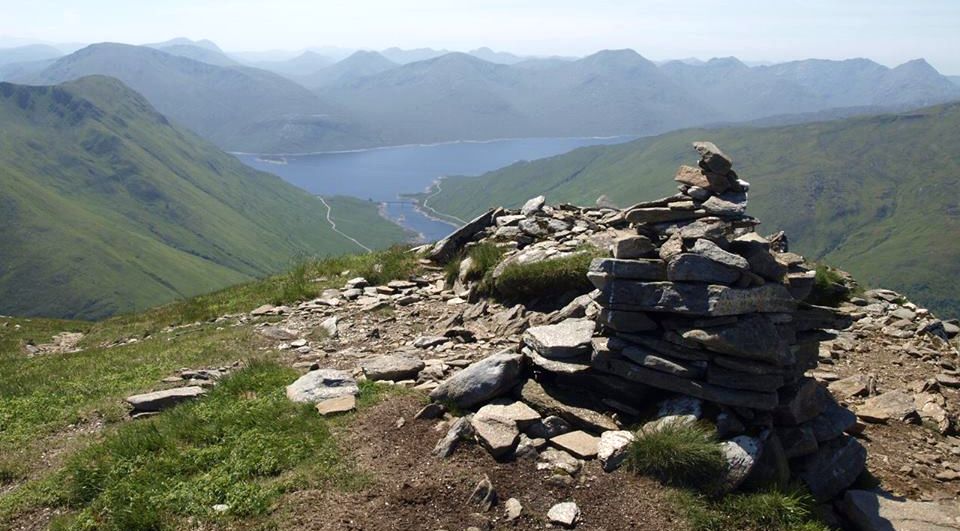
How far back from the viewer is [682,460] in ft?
34.2

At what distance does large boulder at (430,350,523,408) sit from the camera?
12289mm

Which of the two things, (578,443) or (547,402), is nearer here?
(578,443)

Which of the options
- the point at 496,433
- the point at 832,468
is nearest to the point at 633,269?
the point at 496,433

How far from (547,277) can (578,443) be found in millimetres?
6995

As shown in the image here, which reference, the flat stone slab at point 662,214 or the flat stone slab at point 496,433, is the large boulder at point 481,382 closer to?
the flat stone slab at point 496,433

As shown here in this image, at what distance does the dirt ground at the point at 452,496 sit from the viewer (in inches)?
374

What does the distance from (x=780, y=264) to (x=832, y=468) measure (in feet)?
12.5

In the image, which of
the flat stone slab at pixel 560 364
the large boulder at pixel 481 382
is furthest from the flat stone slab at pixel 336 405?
the flat stone slab at pixel 560 364

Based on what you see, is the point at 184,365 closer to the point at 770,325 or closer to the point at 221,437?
the point at 221,437

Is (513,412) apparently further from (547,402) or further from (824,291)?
(824,291)

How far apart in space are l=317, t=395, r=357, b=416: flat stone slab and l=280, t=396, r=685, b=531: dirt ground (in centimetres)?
99

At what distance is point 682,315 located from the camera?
12141mm

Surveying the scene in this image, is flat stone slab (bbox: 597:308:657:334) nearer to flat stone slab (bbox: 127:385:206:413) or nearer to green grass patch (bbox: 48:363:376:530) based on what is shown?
green grass patch (bbox: 48:363:376:530)

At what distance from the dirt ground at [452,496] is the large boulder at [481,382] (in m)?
1.14
